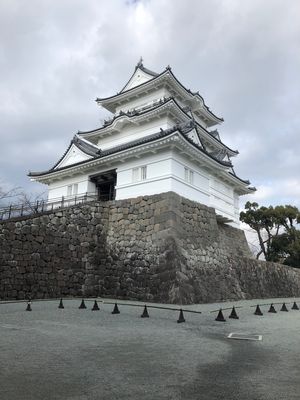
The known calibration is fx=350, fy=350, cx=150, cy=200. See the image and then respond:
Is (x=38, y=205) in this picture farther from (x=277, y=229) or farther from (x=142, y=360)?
(x=277, y=229)

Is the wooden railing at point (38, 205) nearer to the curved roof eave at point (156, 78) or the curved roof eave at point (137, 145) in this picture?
the curved roof eave at point (137, 145)

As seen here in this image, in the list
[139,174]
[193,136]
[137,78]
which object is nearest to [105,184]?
[139,174]

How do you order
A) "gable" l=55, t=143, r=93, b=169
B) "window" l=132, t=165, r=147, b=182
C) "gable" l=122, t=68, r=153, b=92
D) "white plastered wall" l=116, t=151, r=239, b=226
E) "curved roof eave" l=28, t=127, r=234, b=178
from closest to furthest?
"curved roof eave" l=28, t=127, r=234, b=178 → "white plastered wall" l=116, t=151, r=239, b=226 → "window" l=132, t=165, r=147, b=182 → "gable" l=55, t=143, r=93, b=169 → "gable" l=122, t=68, r=153, b=92

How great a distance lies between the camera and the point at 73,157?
64.9ft

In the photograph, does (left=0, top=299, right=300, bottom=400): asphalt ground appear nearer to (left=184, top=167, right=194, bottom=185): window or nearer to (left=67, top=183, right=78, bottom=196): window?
(left=184, top=167, right=194, bottom=185): window

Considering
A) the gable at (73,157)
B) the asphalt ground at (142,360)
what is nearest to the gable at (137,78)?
the gable at (73,157)

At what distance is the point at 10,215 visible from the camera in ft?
46.2

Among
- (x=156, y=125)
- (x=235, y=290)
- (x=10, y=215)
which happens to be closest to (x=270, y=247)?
(x=235, y=290)

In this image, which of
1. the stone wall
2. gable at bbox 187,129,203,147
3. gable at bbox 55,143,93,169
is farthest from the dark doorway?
gable at bbox 187,129,203,147

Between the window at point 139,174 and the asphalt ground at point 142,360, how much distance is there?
8573 millimetres

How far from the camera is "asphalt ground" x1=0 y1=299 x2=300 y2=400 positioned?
12.0ft

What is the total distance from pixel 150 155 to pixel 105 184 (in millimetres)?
4622

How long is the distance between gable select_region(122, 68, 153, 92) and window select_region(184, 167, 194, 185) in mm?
8688

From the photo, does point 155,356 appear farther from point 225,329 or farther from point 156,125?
point 156,125
